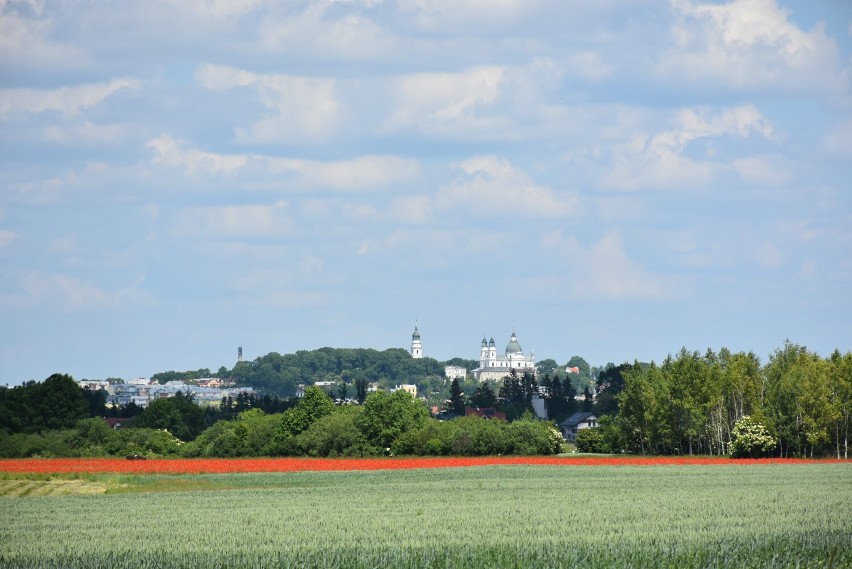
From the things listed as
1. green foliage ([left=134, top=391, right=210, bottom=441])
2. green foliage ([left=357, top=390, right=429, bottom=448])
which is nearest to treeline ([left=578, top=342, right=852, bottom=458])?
green foliage ([left=357, top=390, right=429, bottom=448])

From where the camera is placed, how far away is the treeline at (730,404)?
286 ft

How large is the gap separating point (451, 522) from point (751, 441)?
54.1m

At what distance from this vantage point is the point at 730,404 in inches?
3905

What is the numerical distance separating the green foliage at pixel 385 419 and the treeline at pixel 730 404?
16392mm

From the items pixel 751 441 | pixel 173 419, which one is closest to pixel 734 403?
pixel 751 441

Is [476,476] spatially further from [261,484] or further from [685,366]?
[685,366]

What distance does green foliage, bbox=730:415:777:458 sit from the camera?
282 feet

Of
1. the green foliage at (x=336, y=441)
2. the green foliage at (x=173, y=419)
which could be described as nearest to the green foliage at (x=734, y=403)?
the green foliage at (x=336, y=441)

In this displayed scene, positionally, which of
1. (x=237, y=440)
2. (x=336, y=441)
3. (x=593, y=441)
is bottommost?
(x=593, y=441)

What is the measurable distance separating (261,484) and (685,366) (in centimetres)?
4585

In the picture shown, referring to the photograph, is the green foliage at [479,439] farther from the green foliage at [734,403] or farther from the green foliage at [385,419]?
the green foliage at [734,403]

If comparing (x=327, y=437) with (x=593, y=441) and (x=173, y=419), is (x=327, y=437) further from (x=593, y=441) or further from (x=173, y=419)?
(x=173, y=419)

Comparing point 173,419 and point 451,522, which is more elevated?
point 173,419

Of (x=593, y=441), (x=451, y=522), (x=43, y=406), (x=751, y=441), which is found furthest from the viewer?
(x=43, y=406)
